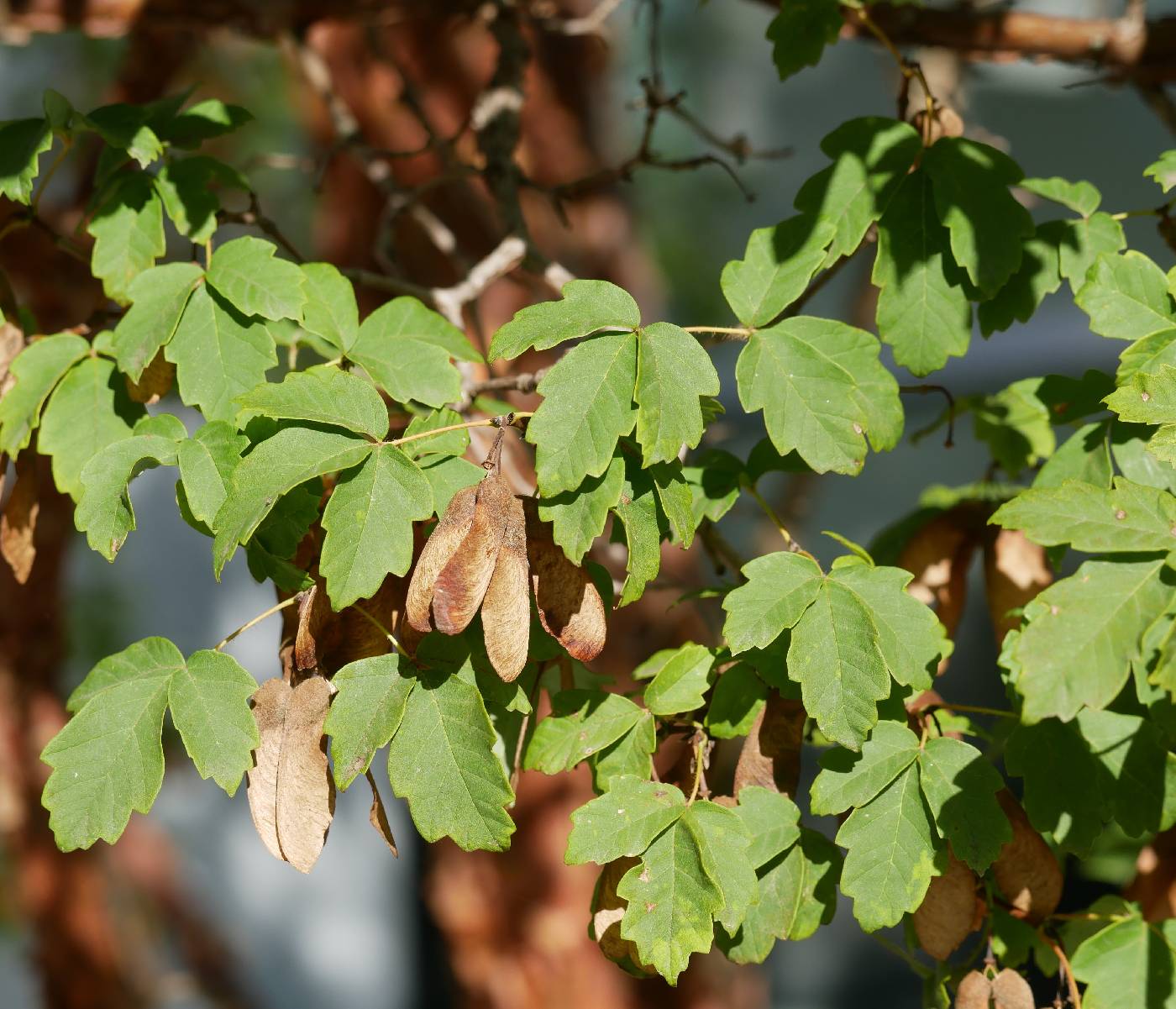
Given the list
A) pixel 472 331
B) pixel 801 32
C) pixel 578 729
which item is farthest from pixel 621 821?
pixel 472 331

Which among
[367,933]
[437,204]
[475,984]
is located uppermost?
[437,204]

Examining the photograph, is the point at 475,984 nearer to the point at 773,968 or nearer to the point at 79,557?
the point at 773,968

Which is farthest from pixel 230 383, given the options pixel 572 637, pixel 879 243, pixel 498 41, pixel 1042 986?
pixel 1042 986

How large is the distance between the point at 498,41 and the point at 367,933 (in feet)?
8.39

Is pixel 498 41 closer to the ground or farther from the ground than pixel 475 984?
farther from the ground

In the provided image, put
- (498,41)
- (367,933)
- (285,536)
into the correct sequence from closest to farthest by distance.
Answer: (285,536)
(498,41)
(367,933)

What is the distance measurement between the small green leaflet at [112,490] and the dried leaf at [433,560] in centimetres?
19

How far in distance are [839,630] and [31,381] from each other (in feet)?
1.88

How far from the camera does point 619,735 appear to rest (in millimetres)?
701

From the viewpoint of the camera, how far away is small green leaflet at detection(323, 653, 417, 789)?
24.2 inches

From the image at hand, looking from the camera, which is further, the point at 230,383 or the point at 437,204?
the point at 437,204

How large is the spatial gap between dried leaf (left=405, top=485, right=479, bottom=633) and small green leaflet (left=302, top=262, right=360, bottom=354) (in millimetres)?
217

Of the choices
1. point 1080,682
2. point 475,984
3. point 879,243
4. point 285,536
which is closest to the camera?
point 1080,682

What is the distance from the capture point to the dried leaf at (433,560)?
1.95ft
